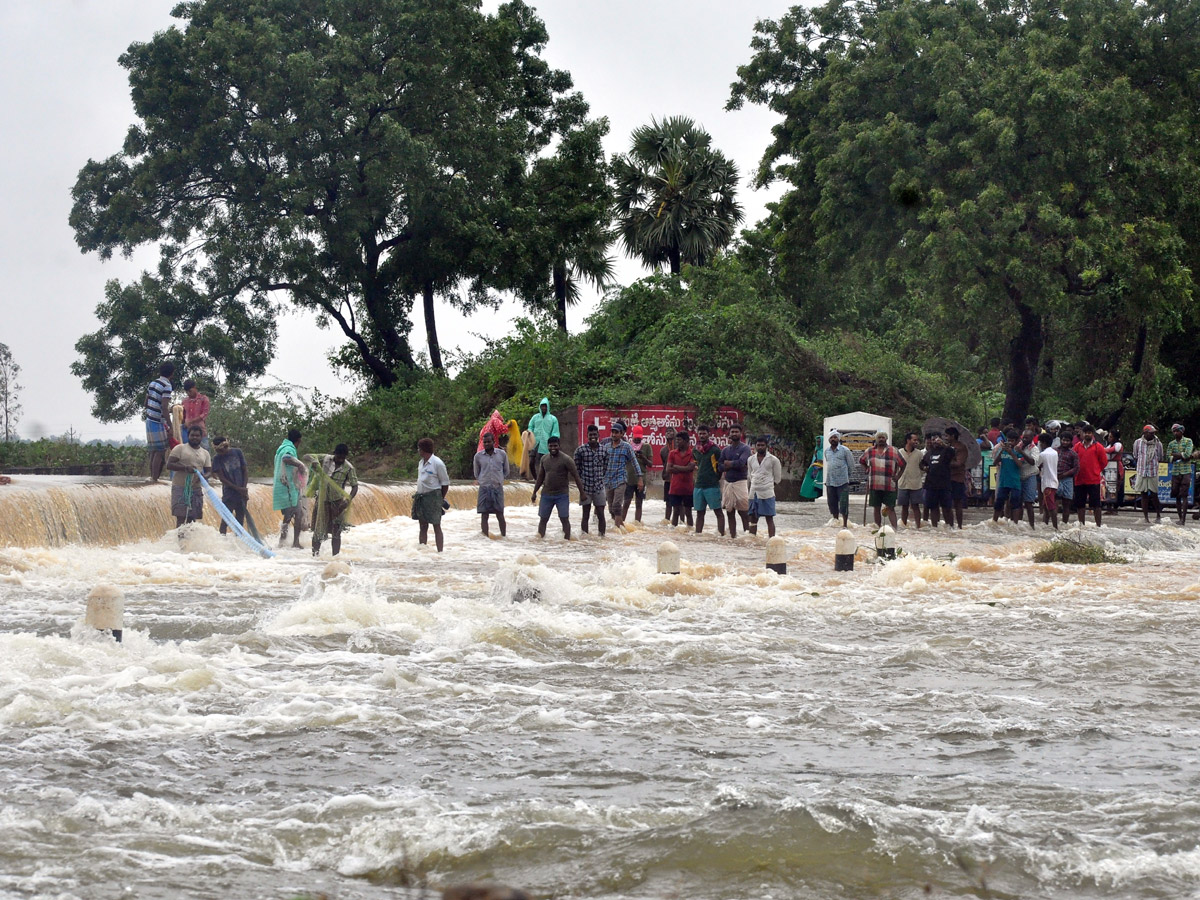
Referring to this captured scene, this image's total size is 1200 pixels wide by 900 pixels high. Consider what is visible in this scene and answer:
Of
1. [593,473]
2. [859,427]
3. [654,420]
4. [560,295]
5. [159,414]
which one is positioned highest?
[560,295]

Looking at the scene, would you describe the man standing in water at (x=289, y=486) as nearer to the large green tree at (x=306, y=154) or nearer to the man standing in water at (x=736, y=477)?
the man standing in water at (x=736, y=477)

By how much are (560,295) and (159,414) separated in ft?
78.6

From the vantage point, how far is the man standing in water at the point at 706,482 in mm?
18750

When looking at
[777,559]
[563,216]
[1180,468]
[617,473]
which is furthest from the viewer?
[563,216]

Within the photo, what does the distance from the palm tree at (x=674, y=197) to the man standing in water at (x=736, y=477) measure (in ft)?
81.0

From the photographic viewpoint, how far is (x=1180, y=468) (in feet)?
72.5

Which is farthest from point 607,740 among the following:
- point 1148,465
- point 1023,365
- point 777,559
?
point 1023,365

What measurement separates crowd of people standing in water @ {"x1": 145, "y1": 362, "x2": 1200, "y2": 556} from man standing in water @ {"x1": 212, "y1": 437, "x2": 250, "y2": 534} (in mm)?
17

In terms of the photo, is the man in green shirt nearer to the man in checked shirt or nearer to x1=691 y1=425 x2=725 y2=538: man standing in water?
x1=691 y1=425 x2=725 y2=538: man standing in water

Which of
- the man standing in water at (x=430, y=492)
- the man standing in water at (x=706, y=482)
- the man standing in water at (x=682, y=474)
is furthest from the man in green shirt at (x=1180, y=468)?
A: the man standing in water at (x=430, y=492)

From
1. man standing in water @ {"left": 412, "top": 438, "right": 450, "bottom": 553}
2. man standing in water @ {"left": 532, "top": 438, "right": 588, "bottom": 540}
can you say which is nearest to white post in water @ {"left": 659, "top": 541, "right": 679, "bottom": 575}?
man standing in water @ {"left": 412, "top": 438, "right": 450, "bottom": 553}

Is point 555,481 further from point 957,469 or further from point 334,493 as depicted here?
point 957,469

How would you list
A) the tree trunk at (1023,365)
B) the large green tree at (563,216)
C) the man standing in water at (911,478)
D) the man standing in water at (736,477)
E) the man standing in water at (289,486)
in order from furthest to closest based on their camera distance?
the large green tree at (563,216) < the tree trunk at (1023,365) < the man standing in water at (911,478) < the man standing in water at (736,477) < the man standing in water at (289,486)

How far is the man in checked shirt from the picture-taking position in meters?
18.5
